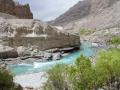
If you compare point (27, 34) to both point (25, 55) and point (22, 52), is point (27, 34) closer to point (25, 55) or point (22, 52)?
point (22, 52)

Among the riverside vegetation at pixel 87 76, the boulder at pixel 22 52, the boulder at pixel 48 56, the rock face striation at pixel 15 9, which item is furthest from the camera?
the rock face striation at pixel 15 9

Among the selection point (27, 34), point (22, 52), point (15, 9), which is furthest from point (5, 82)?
point (15, 9)

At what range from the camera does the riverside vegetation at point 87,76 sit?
137ft

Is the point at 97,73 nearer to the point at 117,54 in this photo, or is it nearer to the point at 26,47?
the point at 117,54

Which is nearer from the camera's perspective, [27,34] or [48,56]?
[48,56]

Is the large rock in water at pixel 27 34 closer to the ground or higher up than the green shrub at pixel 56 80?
higher up

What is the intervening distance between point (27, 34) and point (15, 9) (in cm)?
4350

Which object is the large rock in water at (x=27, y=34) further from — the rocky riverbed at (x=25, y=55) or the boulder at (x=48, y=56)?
the boulder at (x=48, y=56)

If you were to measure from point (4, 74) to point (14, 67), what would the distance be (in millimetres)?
38540

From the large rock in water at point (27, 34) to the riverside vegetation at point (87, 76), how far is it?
46583 mm

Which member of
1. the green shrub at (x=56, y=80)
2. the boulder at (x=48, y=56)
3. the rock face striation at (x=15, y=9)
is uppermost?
the rock face striation at (x=15, y=9)

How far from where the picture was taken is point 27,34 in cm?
9194

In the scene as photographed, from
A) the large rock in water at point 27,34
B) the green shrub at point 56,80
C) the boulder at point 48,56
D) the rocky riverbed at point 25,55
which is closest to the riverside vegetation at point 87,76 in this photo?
the green shrub at point 56,80

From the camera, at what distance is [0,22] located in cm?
9175
